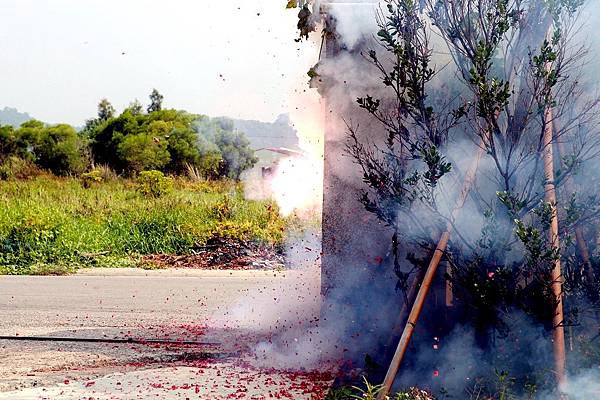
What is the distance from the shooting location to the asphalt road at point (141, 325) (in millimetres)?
6938

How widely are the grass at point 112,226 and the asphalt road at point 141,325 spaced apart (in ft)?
3.44

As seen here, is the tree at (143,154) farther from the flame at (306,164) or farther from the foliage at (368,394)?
the foliage at (368,394)

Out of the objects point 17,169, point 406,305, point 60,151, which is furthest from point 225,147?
point 406,305

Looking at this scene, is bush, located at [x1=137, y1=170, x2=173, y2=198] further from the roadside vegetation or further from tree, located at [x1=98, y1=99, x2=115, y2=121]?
tree, located at [x1=98, y1=99, x2=115, y2=121]

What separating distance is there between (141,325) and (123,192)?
11.6 m

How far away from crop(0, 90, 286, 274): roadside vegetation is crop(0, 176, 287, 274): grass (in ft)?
0.06

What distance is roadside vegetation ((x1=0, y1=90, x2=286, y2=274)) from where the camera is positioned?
48.6ft

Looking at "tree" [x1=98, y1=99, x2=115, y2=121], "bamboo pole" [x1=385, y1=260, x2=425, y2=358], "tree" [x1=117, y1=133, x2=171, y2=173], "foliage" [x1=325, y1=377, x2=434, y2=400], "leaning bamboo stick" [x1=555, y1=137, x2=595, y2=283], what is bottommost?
"foliage" [x1=325, y1=377, x2=434, y2=400]

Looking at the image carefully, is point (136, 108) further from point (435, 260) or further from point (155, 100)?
point (435, 260)

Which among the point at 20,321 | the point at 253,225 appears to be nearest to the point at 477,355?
the point at 20,321

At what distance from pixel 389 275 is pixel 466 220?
1.13 meters

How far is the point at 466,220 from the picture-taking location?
652 cm

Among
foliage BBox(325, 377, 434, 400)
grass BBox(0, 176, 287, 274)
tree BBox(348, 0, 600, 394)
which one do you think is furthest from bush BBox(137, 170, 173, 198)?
foliage BBox(325, 377, 434, 400)

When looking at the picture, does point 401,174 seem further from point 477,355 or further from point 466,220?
point 477,355
